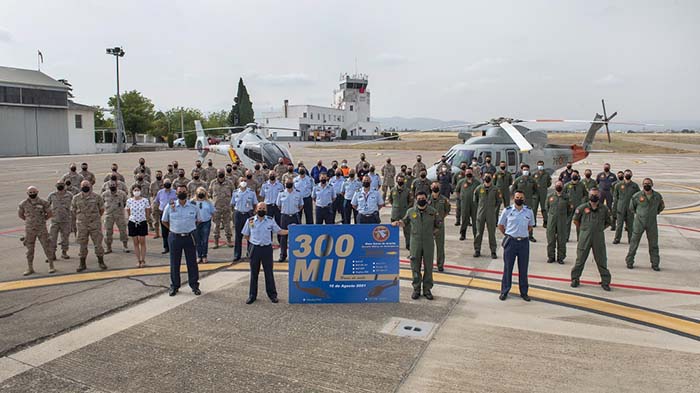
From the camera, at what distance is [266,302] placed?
25.4 feet

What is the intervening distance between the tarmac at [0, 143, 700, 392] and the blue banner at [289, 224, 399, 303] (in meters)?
0.27

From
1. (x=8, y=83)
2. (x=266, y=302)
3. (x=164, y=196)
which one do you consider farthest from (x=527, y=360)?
(x=8, y=83)

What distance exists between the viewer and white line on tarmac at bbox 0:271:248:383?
222 inches

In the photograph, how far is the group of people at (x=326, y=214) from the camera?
25.9 ft

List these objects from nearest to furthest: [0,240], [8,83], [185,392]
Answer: [185,392]
[0,240]
[8,83]

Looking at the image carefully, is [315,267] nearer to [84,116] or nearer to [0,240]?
[0,240]

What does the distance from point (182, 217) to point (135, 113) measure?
69759 mm

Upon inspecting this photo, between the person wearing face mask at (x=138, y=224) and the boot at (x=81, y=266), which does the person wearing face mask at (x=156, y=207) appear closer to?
the person wearing face mask at (x=138, y=224)

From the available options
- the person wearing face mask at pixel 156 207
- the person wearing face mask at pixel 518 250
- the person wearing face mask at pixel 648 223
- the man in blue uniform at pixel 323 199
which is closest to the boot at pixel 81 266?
the person wearing face mask at pixel 156 207

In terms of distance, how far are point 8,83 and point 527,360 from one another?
6028cm

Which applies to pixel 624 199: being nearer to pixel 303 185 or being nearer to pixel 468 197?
pixel 468 197

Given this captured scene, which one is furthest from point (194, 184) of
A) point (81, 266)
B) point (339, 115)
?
point (339, 115)

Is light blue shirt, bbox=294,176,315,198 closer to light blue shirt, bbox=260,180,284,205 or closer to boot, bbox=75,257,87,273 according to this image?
light blue shirt, bbox=260,180,284,205

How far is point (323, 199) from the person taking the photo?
39.4ft
